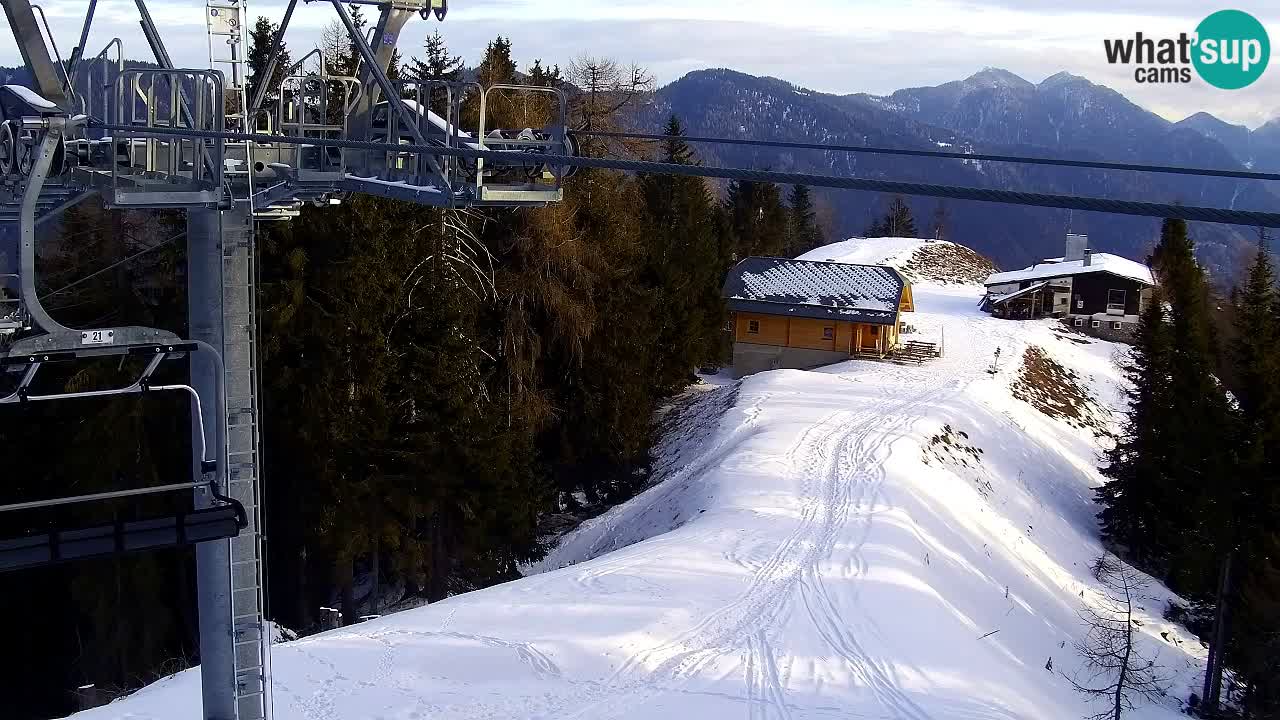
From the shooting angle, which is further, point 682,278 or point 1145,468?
point 682,278

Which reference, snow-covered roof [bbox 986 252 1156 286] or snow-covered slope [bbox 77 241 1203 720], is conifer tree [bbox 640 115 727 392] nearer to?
snow-covered slope [bbox 77 241 1203 720]

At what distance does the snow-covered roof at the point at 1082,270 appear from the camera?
6469 cm

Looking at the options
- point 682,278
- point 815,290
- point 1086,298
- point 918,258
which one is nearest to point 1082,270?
point 1086,298

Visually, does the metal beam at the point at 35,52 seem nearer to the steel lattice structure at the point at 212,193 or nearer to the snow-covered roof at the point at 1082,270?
the steel lattice structure at the point at 212,193

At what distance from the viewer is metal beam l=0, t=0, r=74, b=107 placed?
1031 cm

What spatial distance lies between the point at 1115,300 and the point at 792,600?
52.1 metres

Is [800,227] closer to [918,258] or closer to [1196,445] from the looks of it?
[918,258]

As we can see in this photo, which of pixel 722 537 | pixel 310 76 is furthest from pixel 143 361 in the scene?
pixel 310 76

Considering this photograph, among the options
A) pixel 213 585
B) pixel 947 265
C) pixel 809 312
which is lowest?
pixel 809 312

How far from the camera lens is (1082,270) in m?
65.1

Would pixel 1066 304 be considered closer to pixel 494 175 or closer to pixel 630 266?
pixel 630 266

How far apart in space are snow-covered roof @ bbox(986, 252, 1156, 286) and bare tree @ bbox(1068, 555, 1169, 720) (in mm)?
33601

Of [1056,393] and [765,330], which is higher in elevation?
[765,330]

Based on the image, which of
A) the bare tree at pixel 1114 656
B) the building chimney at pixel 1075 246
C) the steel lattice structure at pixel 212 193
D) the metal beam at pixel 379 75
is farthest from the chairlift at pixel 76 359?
the building chimney at pixel 1075 246
